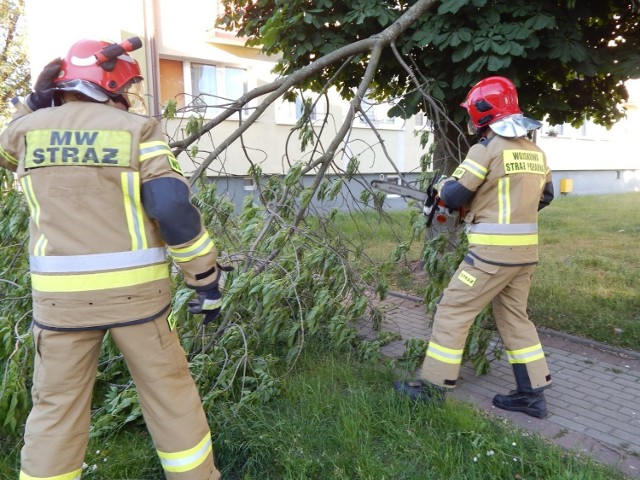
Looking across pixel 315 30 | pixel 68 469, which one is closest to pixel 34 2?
pixel 315 30

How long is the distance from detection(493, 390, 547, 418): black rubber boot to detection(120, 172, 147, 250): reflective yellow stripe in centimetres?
248

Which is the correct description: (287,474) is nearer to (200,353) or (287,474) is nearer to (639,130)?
Result: (200,353)

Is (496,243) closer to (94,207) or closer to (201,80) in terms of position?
(94,207)

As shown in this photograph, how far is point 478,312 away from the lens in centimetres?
338

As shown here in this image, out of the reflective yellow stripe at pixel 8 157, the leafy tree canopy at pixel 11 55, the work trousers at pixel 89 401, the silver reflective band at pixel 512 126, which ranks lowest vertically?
the work trousers at pixel 89 401

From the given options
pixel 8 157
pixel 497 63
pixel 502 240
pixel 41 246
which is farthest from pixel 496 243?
pixel 8 157

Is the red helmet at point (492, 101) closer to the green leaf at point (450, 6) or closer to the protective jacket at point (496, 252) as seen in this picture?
the protective jacket at point (496, 252)

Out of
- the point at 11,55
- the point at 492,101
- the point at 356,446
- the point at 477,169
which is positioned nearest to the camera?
the point at 356,446

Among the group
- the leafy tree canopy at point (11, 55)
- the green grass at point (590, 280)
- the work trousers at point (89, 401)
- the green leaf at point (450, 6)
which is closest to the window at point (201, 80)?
the leafy tree canopy at point (11, 55)

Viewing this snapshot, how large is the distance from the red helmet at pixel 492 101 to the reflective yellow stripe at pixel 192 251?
1931 mm

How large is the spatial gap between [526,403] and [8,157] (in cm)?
313

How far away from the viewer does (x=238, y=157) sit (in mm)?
11633

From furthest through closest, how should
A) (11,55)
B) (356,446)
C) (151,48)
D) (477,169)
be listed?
(11,55)
(151,48)
(477,169)
(356,446)

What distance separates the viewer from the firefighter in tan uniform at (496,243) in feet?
10.8
